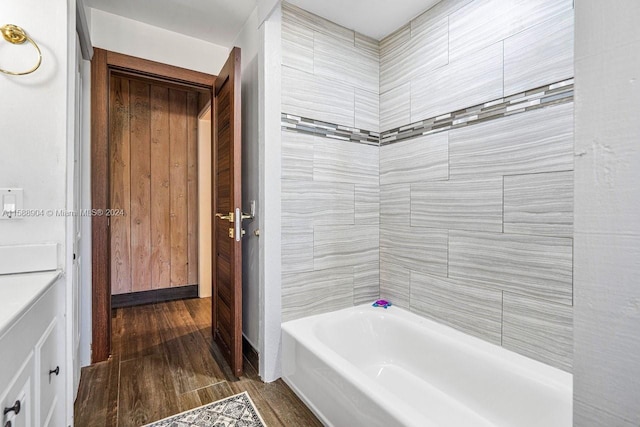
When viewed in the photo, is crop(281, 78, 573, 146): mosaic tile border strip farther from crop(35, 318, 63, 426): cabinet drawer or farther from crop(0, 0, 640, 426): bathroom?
crop(35, 318, 63, 426): cabinet drawer

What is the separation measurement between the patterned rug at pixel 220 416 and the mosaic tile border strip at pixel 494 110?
1.94 m

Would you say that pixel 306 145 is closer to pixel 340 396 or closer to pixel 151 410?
pixel 340 396

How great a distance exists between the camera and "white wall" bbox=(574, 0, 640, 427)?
43cm

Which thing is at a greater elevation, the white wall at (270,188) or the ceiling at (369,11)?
the ceiling at (369,11)

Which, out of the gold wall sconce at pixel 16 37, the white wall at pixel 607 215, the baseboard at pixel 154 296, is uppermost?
the gold wall sconce at pixel 16 37

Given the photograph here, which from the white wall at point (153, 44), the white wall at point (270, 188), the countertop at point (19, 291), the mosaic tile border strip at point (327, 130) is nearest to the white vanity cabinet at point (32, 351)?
the countertop at point (19, 291)

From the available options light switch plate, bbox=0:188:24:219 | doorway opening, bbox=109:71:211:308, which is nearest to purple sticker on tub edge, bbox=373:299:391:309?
light switch plate, bbox=0:188:24:219

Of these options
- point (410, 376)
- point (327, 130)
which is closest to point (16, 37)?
point (327, 130)

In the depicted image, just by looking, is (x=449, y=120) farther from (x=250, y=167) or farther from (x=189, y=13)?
(x=189, y=13)

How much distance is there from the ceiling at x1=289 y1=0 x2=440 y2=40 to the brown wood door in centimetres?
63

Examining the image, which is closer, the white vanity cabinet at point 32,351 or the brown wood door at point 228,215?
the white vanity cabinet at point 32,351

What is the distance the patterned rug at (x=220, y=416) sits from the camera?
1611 millimetres

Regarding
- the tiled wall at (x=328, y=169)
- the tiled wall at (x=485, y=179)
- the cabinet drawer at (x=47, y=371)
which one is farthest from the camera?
the tiled wall at (x=328, y=169)

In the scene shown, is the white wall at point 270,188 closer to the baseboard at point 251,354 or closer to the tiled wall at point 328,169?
the tiled wall at point 328,169
